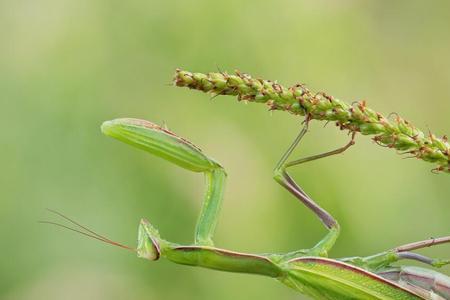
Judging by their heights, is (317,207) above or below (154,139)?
below

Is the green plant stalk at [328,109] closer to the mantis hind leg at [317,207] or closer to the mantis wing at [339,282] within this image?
the mantis hind leg at [317,207]

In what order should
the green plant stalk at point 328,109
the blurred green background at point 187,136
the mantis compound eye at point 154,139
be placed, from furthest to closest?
the blurred green background at point 187,136 → the mantis compound eye at point 154,139 → the green plant stalk at point 328,109

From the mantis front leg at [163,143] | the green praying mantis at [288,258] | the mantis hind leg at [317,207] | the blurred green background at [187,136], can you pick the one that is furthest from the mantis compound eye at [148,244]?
the blurred green background at [187,136]

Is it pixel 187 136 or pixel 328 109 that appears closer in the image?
pixel 328 109

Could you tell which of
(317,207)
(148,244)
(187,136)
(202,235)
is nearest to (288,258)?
(317,207)

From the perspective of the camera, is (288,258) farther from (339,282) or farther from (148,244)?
(148,244)

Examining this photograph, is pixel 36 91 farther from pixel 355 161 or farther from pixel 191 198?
pixel 355 161
